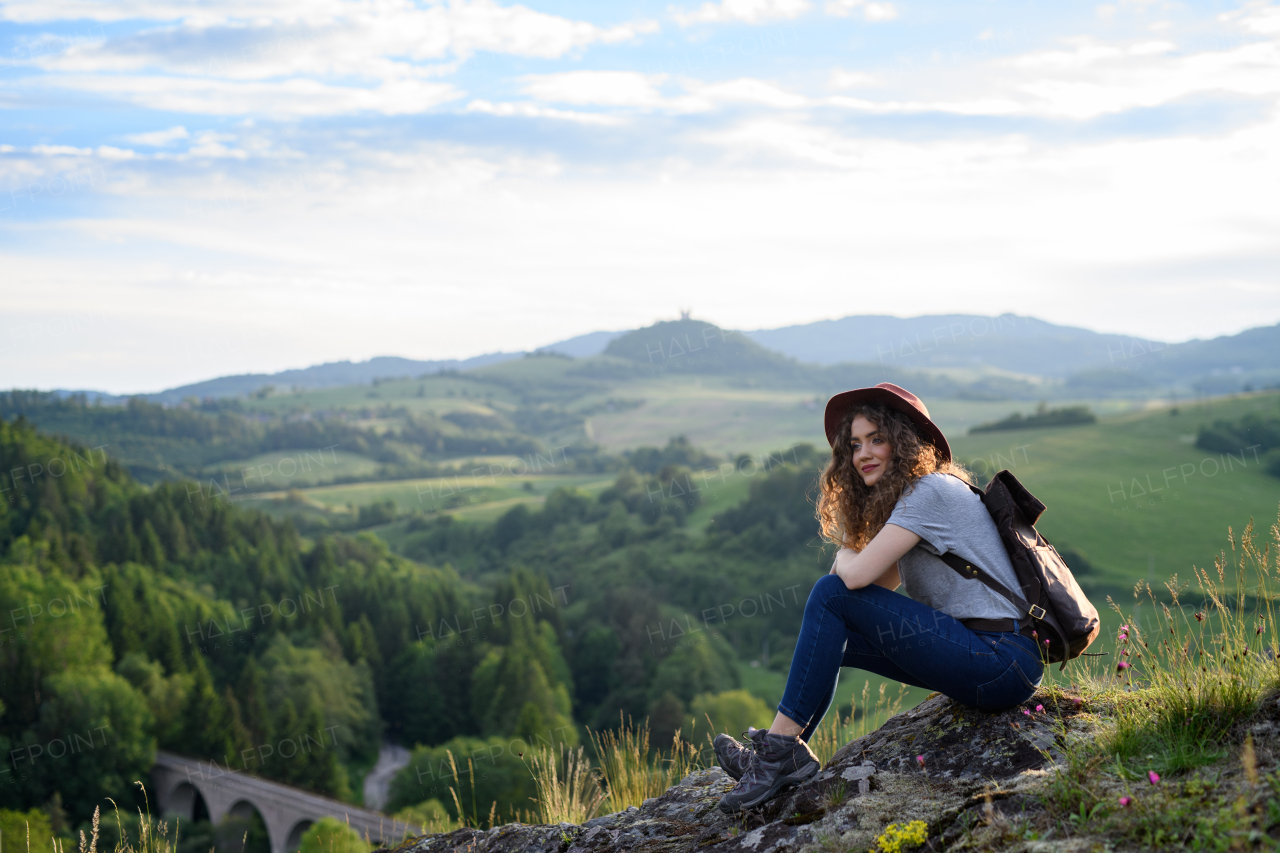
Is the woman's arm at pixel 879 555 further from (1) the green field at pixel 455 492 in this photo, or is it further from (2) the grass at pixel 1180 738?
(1) the green field at pixel 455 492

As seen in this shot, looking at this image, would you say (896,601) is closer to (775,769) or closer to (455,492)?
(775,769)

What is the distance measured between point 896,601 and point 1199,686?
1.16 metres

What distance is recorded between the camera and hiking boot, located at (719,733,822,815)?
353cm

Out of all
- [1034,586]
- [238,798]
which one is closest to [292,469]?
[238,798]

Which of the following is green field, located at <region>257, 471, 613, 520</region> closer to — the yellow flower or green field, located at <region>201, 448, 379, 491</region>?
green field, located at <region>201, 448, 379, 491</region>

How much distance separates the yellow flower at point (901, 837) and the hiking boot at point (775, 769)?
2.05 ft

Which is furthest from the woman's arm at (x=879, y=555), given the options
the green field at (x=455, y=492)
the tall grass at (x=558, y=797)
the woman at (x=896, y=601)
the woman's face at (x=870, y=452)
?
the green field at (x=455, y=492)

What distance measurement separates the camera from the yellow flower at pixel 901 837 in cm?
287

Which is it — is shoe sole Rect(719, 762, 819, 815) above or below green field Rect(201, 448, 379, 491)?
above

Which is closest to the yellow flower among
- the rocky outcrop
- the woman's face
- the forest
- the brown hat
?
the rocky outcrop

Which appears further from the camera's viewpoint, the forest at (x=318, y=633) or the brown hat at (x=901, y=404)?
the forest at (x=318, y=633)

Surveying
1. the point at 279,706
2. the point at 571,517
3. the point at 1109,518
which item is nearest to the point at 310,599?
the point at 279,706

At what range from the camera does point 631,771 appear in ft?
17.5

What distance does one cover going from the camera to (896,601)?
345 centimetres
